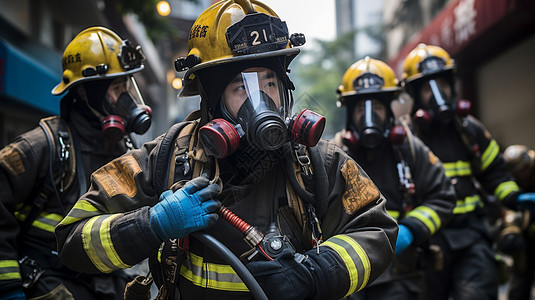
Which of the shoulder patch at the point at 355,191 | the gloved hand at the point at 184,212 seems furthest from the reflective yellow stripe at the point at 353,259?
the gloved hand at the point at 184,212

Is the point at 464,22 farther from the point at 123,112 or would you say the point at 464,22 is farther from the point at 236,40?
the point at 236,40

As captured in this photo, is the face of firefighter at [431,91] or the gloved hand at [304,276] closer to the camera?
the gloved hand at [304,276]

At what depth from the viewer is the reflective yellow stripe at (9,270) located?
3129 millimetres

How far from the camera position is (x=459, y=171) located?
4922 mm

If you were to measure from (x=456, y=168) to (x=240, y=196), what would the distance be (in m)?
3.10

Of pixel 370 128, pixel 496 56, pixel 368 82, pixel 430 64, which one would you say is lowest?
pixel 370 128

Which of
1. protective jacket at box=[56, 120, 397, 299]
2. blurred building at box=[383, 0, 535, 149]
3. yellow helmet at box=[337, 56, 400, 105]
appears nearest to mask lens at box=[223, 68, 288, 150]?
protective jacket at box=[56, 120, 397, 299]

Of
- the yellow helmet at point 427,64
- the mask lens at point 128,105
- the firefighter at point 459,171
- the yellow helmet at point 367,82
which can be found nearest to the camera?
the mask lens at point 128,105

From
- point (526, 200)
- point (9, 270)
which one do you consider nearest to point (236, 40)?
point (9, 270)

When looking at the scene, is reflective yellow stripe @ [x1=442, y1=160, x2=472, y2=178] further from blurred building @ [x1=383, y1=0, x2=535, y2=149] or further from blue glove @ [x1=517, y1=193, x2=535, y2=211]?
blurred building @ [x1=383, y1=0, x2=535, y2=149]

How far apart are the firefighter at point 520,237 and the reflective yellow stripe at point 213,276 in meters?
4.56

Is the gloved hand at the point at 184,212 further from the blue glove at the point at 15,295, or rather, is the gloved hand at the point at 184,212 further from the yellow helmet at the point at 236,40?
the blue glove at the point at 15,295

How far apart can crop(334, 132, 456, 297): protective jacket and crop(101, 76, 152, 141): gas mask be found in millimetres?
1713

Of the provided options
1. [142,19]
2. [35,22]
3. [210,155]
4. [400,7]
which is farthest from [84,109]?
[400,7]
